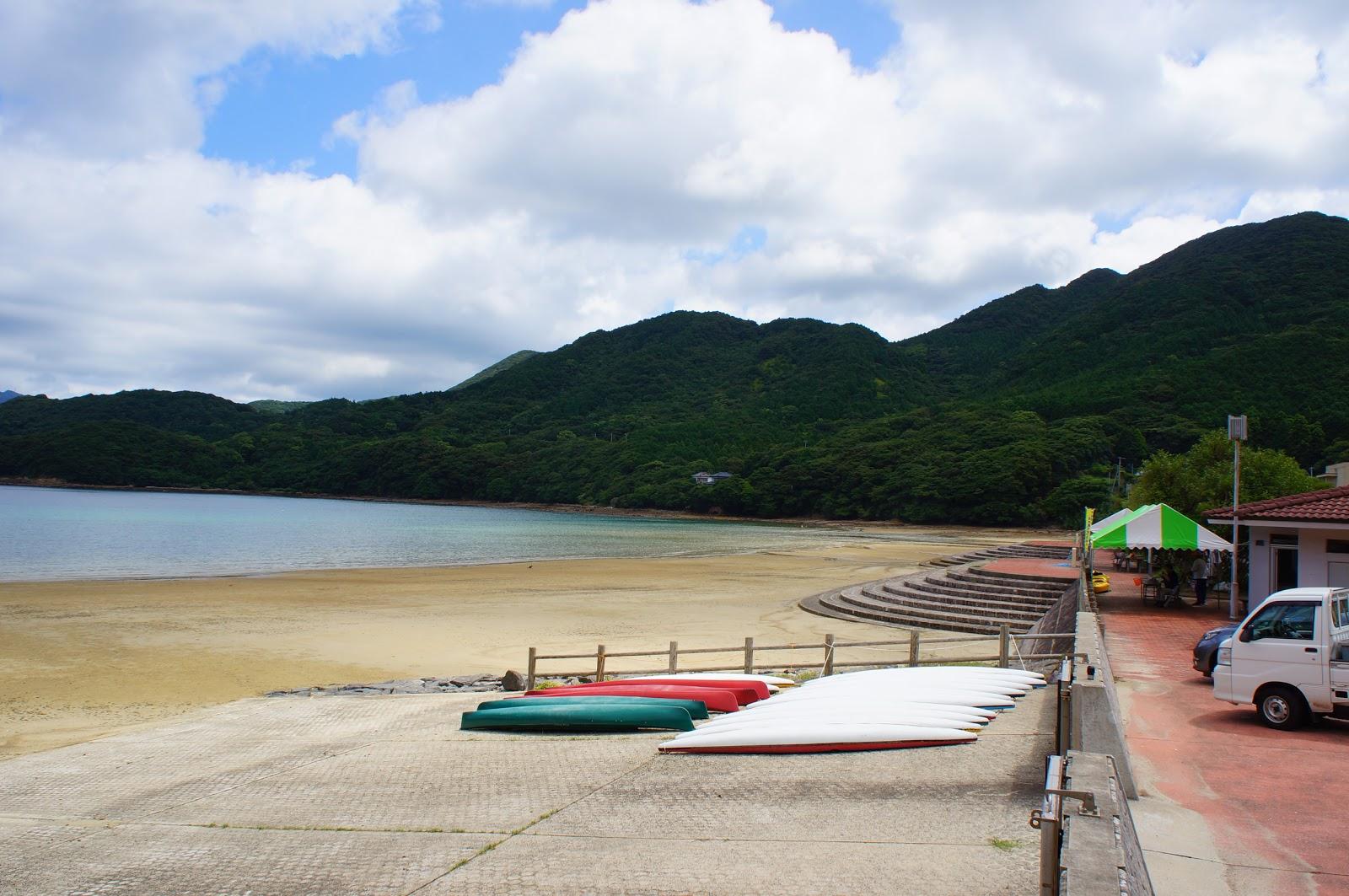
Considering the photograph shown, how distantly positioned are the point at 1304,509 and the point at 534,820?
15.4 meters

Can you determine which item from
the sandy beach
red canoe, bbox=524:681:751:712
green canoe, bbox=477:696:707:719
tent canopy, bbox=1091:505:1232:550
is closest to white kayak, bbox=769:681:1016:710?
red canoe, bbox=524:681:751:712

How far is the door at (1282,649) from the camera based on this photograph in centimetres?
833

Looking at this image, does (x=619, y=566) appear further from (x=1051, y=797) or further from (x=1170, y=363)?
(x=1170, y=363)

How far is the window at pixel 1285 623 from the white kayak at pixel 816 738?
3839 millimetres

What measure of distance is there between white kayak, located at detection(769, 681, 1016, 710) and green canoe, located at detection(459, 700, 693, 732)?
1273 millimetres

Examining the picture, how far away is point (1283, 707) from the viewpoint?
853 centimetres

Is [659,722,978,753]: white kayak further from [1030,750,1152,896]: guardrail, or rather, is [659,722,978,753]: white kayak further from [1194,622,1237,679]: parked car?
[1194,622,1237,679]: parked car

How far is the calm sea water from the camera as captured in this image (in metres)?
39.8

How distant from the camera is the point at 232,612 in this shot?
24.0 meters

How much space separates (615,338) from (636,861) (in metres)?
196

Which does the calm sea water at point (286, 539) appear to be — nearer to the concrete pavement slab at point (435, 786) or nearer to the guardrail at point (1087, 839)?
the concrete pavement slab at point (435, 786)

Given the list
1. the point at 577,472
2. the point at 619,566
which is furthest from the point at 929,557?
the point at 577,472

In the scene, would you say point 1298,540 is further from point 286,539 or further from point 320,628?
point 286,539

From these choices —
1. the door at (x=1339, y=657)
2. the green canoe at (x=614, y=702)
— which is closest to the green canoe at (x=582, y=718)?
the green canoe at (x=614, y=702)
